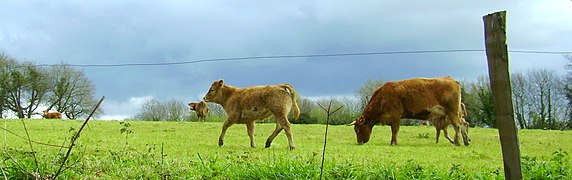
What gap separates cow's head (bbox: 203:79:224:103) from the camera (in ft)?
49.5

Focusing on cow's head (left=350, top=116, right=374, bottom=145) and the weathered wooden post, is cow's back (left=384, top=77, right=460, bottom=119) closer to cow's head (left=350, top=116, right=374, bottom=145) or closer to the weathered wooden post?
cow's head (left=350, top=116, right=374, bottom=145)

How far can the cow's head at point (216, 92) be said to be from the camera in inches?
594

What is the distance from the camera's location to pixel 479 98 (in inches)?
1587

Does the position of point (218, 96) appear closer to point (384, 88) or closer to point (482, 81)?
point (384, 88)

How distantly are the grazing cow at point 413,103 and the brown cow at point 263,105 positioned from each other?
424 cm

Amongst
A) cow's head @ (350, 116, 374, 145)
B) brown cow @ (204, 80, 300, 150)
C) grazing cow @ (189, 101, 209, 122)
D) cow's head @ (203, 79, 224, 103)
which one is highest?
grazing cow @ (189, 101, 209, 122)

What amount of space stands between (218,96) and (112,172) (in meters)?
7.40

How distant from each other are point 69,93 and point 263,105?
1050 inches

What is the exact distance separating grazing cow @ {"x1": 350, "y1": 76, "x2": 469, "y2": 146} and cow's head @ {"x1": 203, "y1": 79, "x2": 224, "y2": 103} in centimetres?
438

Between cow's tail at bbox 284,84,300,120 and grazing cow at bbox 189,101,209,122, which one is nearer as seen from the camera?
cow's tail at bbox 284,84,300,120

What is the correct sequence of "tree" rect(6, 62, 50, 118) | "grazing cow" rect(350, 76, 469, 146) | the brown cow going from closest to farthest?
1. the brown cow
2. "grazing cow" rect(350, 76, 469, 146)
3. "tree" rect(6, 62, 50, 118)

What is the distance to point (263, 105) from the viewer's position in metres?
13.6

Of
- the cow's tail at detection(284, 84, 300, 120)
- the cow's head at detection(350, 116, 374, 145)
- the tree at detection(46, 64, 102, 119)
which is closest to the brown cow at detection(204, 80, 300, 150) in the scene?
the cow's tail at detection(284, 84, 300, 120)

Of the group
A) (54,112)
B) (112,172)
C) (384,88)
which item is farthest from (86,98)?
(112,172)
